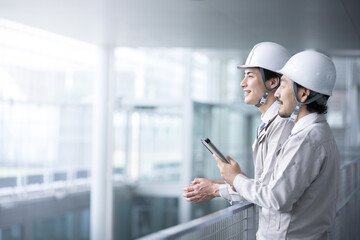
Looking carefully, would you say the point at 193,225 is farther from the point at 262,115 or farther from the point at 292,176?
the point at 262,115

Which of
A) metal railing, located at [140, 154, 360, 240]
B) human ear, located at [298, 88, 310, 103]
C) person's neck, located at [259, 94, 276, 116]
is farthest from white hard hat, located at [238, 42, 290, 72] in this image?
metal railing, located at [140, 154, 360, 240]

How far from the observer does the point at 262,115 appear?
2.87 meters

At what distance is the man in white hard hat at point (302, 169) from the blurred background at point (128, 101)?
3.38 metres

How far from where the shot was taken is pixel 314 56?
249 cm

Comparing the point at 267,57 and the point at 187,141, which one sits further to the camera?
the point at 187,141

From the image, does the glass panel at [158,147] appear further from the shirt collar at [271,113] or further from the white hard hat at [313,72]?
the white hard hat at [313,72]

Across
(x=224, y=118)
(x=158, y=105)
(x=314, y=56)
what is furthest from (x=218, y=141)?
(x=314, y=56)

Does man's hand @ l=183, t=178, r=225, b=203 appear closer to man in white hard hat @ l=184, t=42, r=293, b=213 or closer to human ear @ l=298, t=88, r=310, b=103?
man in white hard hat @ l=184, t=42, r=293, b=213

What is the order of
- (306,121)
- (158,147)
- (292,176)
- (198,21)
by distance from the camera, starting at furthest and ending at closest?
(158,147), (198,21), (306,121), (292,176)

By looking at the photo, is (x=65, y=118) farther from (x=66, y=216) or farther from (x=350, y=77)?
(x=350, y=77)

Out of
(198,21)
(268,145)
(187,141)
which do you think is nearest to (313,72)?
(268,145)

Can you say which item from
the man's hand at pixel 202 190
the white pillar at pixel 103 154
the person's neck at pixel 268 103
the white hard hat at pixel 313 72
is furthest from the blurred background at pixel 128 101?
the white hard hat at pixel 313 72

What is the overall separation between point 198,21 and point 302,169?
18.1 feet

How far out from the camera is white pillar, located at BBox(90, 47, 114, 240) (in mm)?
10117
